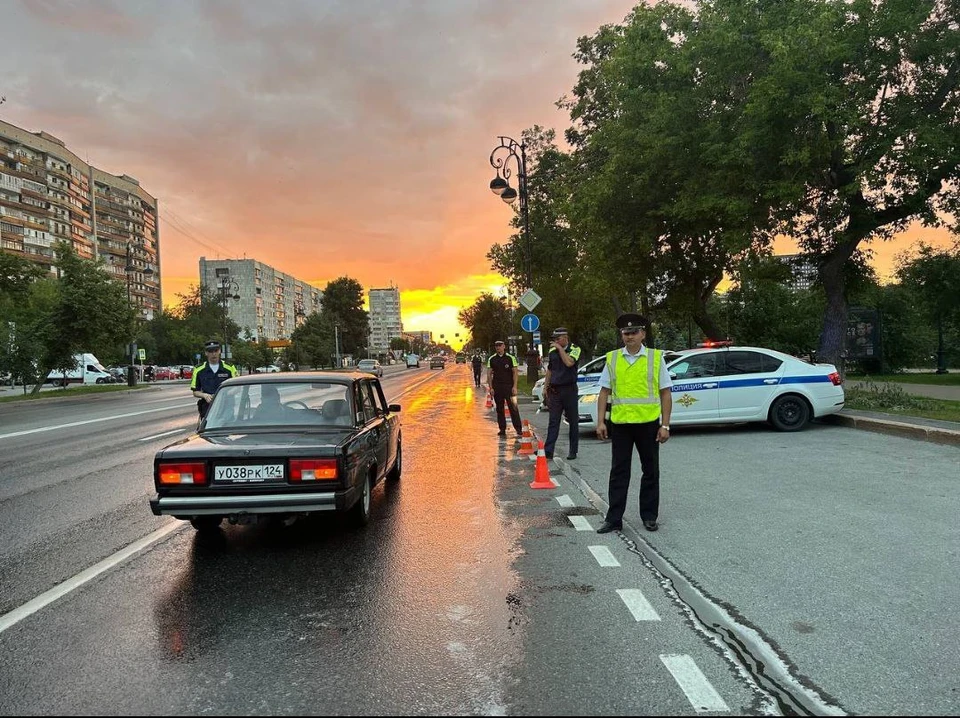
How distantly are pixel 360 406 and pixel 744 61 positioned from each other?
1391 cm

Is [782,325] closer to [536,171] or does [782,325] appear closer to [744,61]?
[536,171]

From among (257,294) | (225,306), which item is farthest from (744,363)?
(257,294)

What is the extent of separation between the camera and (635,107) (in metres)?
18.3

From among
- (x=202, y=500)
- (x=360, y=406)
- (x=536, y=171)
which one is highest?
(x=536, y=171)

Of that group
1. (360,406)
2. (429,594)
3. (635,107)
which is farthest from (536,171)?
(429,594)

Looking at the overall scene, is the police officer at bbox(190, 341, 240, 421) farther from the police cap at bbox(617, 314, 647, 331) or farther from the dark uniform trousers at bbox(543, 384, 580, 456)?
the police cap at bbox(617, 314, 647, 331)

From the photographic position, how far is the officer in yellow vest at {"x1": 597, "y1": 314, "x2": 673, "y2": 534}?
5766 millimetres

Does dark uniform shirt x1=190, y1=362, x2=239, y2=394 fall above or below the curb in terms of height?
above

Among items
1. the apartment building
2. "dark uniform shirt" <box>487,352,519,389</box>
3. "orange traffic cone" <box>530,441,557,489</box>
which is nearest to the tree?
"dark uniform shirt" <box>487,352,519,389</box>

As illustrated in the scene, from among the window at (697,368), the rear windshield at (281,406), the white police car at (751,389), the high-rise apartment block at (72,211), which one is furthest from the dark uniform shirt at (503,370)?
the high-rise apartment block at (72,211)

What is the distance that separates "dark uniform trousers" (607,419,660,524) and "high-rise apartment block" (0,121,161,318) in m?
68.6

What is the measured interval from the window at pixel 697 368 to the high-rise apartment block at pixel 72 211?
211ft

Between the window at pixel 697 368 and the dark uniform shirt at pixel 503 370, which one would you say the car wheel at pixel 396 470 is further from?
the window at pixel 697 368

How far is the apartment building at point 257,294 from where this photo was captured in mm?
143000
